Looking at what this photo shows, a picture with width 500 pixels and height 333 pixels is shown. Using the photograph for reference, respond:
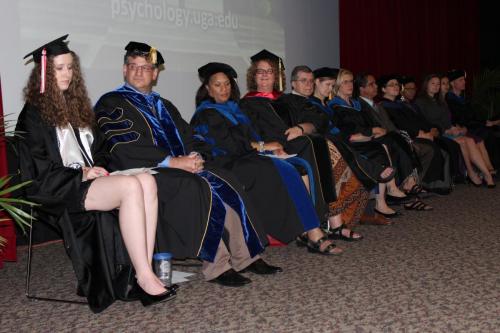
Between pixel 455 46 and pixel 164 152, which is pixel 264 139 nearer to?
pixel 164 152

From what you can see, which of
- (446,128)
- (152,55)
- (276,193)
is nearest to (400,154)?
(446,128)

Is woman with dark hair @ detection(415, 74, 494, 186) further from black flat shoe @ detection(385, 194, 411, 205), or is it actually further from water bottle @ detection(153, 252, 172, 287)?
water bottle @ detection(153, 252, 172, 287)

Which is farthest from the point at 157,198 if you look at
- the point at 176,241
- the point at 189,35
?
the point at 189,35

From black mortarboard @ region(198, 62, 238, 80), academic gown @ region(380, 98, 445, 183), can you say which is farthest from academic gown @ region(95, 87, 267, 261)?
academic gown @ region(380, 98, 445, 183)

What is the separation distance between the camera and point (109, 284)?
277cm

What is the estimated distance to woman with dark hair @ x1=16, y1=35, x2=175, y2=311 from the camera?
271cm

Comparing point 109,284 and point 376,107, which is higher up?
point 376,107

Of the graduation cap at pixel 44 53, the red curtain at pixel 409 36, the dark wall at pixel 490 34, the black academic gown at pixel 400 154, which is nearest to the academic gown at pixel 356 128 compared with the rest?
the black academic gown at pixel 400 154

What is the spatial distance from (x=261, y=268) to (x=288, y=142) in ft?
3.98

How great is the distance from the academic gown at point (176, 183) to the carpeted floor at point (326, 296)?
23cm

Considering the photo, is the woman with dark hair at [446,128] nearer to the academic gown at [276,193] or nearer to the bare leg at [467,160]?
the bare leg at [467,160]

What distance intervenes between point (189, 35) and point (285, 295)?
9.22 feet

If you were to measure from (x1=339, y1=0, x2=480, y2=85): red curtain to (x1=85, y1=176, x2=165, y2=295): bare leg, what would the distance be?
510 centimetres

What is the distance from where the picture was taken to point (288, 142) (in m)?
4.25
